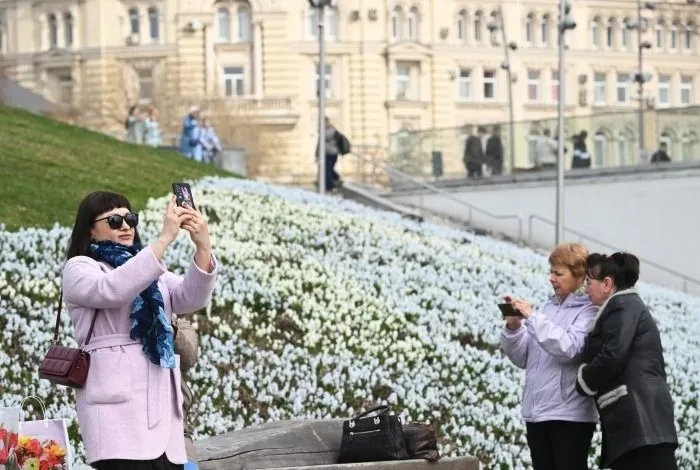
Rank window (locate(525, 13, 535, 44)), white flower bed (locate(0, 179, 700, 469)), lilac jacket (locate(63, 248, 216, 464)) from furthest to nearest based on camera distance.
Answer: window (locate(525, 13, 535, 44)), white flower bed (locate(0, 179, 700, 469)), lilac jacket (locate(63, 248, 216, 464))

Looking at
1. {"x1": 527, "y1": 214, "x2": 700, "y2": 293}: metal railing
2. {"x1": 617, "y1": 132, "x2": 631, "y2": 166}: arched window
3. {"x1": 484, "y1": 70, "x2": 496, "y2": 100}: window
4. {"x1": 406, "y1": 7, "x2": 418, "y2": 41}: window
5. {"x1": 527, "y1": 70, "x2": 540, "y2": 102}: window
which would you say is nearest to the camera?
{"x1": 527, "y1": 214, "x2": 700, "y2": 293}: metal railing

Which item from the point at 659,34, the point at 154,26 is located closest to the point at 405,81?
the point at 154,26

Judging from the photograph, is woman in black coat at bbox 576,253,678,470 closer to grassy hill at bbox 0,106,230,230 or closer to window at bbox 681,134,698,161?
grassy hill at bbox 0,106,230,230

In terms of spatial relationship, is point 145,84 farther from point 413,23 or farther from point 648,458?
point 648,458

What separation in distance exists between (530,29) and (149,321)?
299ft

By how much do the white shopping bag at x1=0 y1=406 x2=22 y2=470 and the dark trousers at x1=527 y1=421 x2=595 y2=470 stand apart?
3.58 metres

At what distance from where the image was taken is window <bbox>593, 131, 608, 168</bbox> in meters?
35.8

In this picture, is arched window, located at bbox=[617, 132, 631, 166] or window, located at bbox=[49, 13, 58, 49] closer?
arched window, located at bbox=[617, 132, 631, 166]

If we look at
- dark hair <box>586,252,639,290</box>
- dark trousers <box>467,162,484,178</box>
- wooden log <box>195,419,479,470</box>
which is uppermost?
dark hair <box>586,252,639,290</box>

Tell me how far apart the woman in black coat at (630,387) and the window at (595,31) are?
3556 inches

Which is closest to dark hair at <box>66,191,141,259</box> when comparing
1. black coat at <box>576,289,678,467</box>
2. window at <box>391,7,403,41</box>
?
black coat at <box>576,289,678,467</box>

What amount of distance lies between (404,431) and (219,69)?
83384 mm

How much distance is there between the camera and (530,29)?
98.5m

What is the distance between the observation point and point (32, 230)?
18125mm
